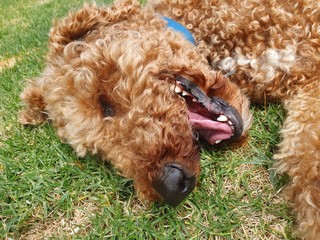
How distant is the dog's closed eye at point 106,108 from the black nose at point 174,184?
694mm

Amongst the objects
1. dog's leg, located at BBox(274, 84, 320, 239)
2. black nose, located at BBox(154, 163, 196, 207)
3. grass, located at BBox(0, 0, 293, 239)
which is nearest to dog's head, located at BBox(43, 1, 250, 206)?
black nose, located at BBox(154, 163, 196, 207)

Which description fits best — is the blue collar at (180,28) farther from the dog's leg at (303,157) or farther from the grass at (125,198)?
the dog's leg at (303,157)

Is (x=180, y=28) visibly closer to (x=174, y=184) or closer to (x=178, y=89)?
(x=178, y=89)

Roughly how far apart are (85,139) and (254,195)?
1.18m

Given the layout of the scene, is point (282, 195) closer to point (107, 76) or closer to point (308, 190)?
point (308, 190)

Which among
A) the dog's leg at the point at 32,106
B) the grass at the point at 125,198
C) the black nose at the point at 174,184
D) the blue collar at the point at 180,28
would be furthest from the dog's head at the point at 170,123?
the dog's leg at the point at 32,106

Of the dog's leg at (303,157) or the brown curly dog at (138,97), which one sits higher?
the brown curly dog at (138,97)

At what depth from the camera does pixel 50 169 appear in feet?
9.05

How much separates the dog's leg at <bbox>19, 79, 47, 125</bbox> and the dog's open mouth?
126cm

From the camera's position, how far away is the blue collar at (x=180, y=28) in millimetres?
2969

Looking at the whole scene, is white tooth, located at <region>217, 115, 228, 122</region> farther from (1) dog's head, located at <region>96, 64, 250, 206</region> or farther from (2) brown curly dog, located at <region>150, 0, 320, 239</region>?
(2) brown curly dog, located at <region>150, 0, 320, 239</region>

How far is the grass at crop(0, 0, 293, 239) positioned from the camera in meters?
2.14

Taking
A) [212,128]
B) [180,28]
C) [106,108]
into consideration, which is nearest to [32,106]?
[106,108]

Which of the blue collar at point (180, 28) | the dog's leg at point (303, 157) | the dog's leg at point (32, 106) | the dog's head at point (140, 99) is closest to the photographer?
the dog's leg at point (303, 157)
